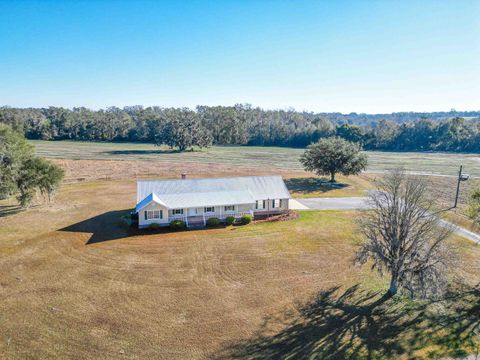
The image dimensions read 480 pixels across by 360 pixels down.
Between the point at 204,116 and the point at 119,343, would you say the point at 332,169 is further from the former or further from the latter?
the point at 204,116

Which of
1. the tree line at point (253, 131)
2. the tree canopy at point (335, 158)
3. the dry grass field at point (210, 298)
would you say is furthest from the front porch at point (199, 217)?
the tree line at point (253, 131)

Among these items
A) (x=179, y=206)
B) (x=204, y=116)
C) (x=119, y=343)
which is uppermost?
(x=204, y=116)

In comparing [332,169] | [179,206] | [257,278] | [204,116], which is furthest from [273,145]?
[257,278]

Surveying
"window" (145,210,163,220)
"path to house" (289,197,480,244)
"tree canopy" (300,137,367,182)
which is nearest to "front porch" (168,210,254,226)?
"window" (145,210,163,220)

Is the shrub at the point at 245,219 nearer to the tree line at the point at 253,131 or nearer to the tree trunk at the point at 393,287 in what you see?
the tree trunk at the point at 393,287

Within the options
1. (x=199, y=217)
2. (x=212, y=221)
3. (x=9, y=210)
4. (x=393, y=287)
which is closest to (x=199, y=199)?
(x=199, y=217)

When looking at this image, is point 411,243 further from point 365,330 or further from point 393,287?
point 365,330

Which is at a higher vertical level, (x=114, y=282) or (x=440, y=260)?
(x=440, y=260)

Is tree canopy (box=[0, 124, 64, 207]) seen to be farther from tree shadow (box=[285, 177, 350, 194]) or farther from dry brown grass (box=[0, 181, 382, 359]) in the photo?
tree shadow (box=[285, 177, 350, 194])
